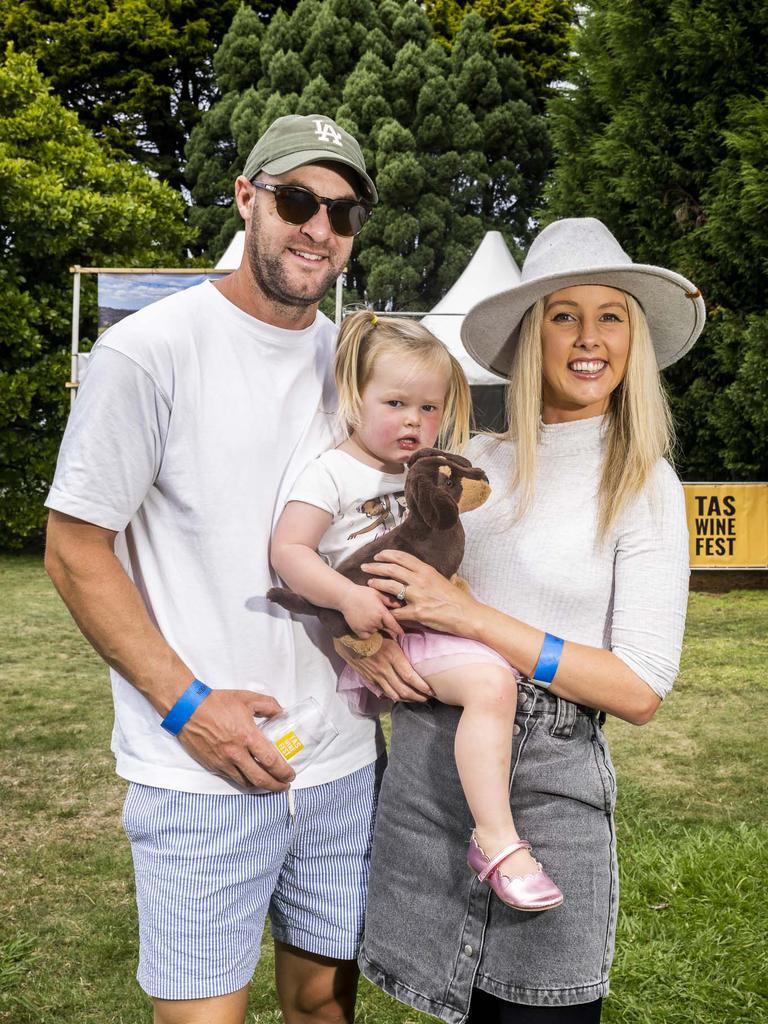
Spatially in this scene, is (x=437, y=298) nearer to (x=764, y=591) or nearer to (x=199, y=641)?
(x=764, y=591)

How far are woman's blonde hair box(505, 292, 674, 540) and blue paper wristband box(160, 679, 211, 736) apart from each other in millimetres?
701

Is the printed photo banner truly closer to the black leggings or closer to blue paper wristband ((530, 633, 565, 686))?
blue paper wristband ((530, 633, 565, 686))

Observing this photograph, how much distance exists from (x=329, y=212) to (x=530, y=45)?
80.0ft

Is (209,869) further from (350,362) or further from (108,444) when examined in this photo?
(350,362)

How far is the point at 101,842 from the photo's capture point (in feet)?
15.2

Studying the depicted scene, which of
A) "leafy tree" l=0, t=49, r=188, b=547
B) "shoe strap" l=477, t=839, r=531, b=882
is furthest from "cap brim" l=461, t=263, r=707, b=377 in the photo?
"leafy tree" l=0, t=49, r=188, b=547

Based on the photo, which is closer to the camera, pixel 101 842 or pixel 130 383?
pixel 130 383

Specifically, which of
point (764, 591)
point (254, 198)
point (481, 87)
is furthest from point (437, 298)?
point (254, 198)

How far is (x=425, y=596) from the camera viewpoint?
1841 millimetres

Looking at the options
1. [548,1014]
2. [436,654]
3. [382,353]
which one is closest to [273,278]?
[382,353]

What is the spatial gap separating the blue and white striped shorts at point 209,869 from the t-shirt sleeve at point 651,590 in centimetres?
71

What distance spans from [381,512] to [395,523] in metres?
0.04

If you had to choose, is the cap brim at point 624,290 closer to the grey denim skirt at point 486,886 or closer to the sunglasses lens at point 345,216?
the sunglasses lens at point 345,216

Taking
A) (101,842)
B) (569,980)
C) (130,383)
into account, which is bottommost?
(101,842)
